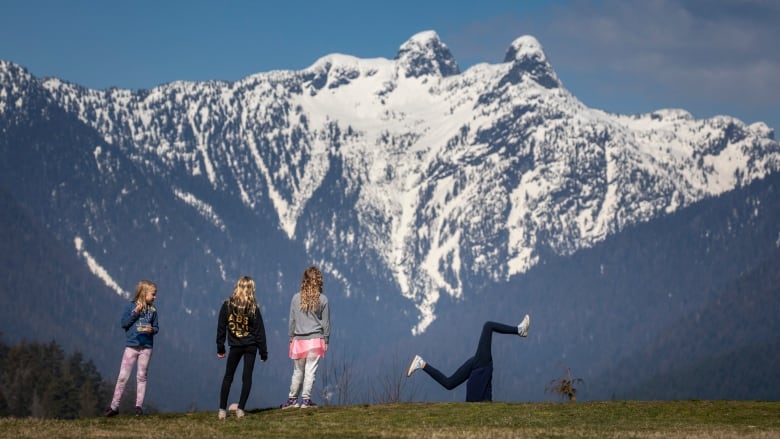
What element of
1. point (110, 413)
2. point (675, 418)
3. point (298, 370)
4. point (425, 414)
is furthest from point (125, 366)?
point (675, 418)

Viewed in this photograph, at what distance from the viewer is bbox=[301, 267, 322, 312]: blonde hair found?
5012cm

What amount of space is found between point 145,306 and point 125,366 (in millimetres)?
2168

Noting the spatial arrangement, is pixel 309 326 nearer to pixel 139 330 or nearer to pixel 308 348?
pixel 308 348

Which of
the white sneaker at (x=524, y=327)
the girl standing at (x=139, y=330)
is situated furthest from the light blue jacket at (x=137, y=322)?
the white sneaker at (x=524, y=327)

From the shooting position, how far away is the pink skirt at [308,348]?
167 feet

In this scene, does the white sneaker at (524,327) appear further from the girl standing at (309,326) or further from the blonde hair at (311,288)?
the blonde hair at (311,288)

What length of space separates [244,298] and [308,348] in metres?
3.74

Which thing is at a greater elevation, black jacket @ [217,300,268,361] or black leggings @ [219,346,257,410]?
black jacket @ [217,300,268,361]

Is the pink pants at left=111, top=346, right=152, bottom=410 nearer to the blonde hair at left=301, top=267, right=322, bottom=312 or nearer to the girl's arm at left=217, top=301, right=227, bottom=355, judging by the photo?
the girl's arm at left=217, top=301, right=227, bottom=355

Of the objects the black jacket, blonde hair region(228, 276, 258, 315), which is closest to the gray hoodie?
the black jacket

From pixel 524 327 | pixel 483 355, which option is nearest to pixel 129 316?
pixel 483 355

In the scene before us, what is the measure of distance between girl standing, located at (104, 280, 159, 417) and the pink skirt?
436 cm

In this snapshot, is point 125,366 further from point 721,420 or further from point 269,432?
point 721,420

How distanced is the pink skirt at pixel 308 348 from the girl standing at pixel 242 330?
82.9 inches
